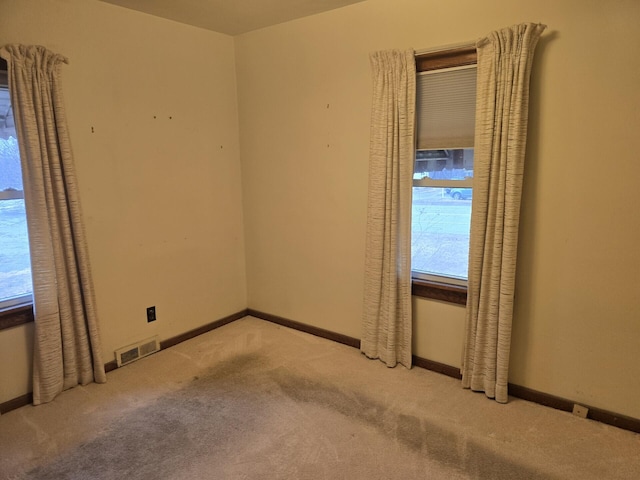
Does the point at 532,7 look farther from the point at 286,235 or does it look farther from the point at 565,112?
the point at 286,235

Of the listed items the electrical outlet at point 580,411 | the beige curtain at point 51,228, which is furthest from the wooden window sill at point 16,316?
the electrical outlet at point 580,411

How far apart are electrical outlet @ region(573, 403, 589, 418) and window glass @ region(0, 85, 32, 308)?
324 cm

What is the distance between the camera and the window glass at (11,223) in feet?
7.77

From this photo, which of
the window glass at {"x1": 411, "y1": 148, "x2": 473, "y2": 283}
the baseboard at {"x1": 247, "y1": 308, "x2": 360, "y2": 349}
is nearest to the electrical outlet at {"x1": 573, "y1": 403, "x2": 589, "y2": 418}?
the window glass at {"x1": 411, "y1": 148, "x2": 473, "y2": 283}

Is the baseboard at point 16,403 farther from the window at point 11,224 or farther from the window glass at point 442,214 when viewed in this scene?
the window glass at point 442,214

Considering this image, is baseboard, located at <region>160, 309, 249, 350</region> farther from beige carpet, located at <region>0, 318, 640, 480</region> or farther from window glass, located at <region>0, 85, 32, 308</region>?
window glass, located at <region>0, 85, 32, 308</region>

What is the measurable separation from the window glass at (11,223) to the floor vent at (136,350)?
0.71 meters

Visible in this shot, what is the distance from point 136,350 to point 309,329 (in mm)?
1325

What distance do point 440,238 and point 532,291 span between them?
0.65m

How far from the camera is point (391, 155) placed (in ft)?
8.78

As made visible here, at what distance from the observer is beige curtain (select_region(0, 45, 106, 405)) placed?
229 centimetres

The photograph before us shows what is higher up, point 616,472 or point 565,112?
point 565,112

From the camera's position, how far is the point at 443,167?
268cm

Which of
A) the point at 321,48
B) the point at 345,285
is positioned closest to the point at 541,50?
the point at 321,48
